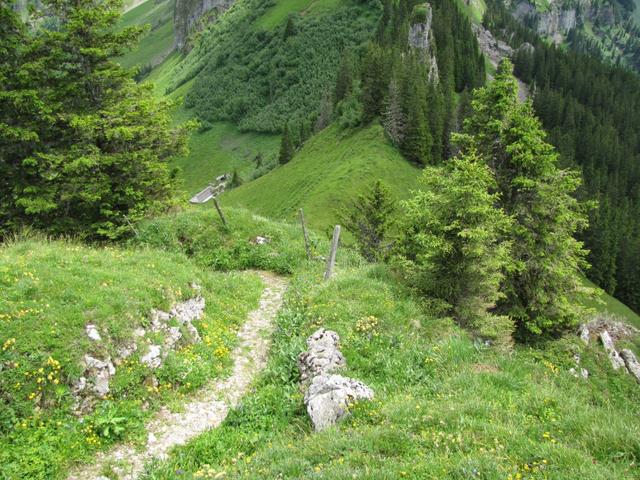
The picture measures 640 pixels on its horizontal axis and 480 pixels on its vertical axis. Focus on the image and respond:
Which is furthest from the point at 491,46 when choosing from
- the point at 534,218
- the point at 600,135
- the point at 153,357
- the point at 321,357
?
the point at 153,357

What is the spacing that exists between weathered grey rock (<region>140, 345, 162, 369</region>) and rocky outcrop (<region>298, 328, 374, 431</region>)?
11.7ft

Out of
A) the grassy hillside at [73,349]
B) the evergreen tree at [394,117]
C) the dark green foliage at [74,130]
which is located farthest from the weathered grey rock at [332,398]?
the evergreen tree at [394,117]

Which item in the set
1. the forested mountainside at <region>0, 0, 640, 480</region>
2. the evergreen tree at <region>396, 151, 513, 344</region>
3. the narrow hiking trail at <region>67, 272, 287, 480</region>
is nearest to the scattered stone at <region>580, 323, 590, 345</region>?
the forested mountainside at <region>0, 0, 640, 480</region>

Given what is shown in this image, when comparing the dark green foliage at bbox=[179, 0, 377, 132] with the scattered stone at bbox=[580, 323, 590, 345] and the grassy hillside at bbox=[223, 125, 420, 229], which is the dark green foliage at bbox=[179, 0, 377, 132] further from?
the scattered stone at bbox=[580, 323, 590, 345]

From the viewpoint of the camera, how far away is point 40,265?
1192cm

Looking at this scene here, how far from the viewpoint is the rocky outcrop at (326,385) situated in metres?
8.66

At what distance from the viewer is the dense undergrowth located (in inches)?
240

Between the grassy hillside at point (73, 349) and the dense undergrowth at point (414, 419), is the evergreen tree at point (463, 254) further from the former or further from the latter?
the grassy hillside at point (73, 349)

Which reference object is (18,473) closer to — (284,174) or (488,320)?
(488,320)

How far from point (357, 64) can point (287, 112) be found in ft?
110

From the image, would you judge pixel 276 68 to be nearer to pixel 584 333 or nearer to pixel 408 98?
pixel 408 98

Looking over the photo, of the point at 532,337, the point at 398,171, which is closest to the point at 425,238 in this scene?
the point at 532,337

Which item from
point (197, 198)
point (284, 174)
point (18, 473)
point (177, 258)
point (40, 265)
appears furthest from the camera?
point (197, 198)

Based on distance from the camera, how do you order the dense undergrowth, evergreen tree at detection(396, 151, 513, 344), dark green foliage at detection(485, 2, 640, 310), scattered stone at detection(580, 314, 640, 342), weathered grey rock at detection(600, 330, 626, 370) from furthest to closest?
1. dark green foliage at detection(485, 2, 640, 310)
2. scattered stone at detection(580, 314, 640, 342)
3. weathered grey rock at detection(600, 330, 626, 370)
4. evergreen tree at detection(396, 151, 513, 344)
5. the dense undergrowth
